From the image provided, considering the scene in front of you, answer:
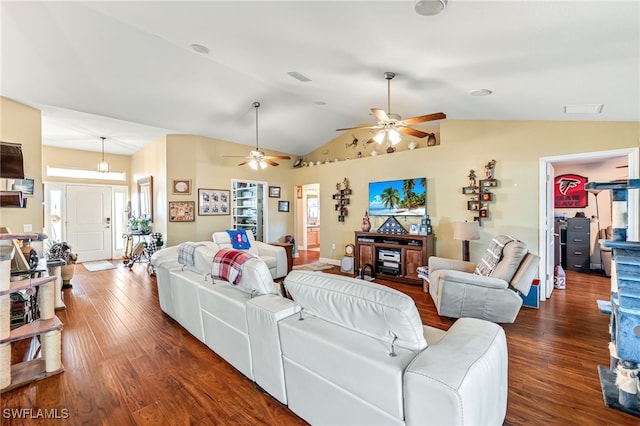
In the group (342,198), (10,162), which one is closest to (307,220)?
(342,198)

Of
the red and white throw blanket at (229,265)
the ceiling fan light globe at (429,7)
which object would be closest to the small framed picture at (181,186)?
the red and white throw blanket at (229,265)

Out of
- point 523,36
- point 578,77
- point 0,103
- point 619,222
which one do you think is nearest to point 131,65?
point 0,103

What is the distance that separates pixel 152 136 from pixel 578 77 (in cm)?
687

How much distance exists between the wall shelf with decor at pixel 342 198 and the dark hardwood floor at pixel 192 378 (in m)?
3.23

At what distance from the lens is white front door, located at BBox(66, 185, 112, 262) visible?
7117mm

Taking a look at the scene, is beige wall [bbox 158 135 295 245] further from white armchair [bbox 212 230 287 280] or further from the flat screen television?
the flat screen television

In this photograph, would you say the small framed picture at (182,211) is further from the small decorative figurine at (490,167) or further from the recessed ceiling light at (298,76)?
the small decorative figurine at (490,167)

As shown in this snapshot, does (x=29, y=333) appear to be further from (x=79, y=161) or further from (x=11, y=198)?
(x=79, y=161)

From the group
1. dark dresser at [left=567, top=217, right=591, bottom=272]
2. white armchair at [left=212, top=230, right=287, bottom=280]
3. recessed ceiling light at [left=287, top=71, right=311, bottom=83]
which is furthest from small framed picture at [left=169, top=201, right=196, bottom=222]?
dark dresser at [left=567, top=217, right=591, bottom=272]

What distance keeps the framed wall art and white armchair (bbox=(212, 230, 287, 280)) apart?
4.25 feet

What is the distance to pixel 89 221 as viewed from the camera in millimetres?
7379

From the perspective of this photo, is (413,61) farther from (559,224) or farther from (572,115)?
(559,224)

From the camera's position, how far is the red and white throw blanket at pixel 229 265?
90.1 inches

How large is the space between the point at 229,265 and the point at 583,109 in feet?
13.9
